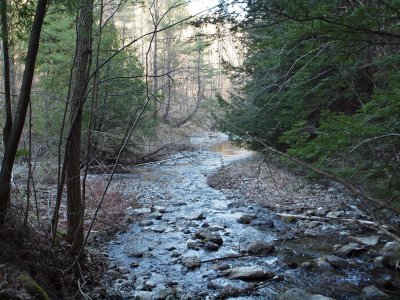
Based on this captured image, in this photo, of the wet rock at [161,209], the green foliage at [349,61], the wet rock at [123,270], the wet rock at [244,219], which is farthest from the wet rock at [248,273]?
the wet rock at [161,209]

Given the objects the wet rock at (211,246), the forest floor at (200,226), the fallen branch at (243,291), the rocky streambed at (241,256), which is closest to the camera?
the forest floor at (200,226)

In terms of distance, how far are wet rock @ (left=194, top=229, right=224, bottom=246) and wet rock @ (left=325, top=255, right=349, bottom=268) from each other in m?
2.13

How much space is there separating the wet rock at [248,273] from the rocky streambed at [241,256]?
0.02 m

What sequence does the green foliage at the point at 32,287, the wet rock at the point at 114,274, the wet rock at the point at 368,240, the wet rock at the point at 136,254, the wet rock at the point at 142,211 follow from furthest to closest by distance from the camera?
the wet rock at the point at 142,211 → the wet rock at the point at 368,240 → the wet rock at the point at 136,254 → the wet rock at the point at 114,274 → the green foliage at the point at 32,287

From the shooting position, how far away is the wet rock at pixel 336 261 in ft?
21.0

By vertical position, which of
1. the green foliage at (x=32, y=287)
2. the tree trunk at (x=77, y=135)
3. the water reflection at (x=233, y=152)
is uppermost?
the tree trunk at (x=77, y=135)

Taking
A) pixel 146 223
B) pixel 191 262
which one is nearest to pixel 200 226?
pixel 146 223

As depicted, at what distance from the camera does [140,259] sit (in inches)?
273

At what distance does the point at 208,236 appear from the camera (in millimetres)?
7922

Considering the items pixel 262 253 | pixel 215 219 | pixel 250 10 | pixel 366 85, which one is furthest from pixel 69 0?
pixel 366 85

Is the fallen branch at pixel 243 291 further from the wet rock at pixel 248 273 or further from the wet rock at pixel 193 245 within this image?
the wet rock at pixel 193 245

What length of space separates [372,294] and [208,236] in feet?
11.3

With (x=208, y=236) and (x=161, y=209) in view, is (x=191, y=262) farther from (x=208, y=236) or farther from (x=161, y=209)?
(x=161, y=209)

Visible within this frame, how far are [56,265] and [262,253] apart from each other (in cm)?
385
